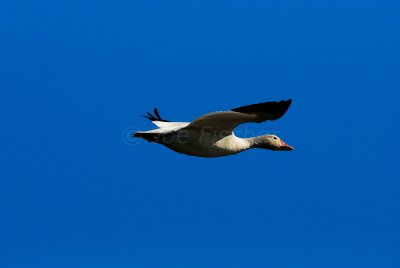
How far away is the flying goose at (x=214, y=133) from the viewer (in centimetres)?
1202

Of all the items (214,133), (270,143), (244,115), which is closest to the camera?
(244,115)

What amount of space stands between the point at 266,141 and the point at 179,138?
2530mm

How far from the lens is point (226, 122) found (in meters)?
13.1

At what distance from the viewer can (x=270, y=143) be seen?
15094 mm

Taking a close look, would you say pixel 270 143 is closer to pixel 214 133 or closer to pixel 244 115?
pixel 214 133

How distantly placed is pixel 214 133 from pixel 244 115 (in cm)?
146

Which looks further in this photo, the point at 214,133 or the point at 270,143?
the point at 270,143

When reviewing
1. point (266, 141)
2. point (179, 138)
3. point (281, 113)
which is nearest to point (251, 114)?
point (281, 113)

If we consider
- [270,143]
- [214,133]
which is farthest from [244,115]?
[270,143]

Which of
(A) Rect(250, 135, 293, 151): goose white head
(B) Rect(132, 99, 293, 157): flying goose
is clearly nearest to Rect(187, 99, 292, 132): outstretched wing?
(B) Rect(132, 99, 293, 157): flying goose

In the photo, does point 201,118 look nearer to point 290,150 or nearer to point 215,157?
point 215,157

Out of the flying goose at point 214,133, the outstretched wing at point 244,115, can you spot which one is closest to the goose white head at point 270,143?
the flying goose at point 214,133

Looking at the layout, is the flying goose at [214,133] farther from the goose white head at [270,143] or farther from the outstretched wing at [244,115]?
the goose white head at [270,143]

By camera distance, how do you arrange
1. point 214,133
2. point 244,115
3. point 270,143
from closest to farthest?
point 244,115, point 214,133, point 270,143
